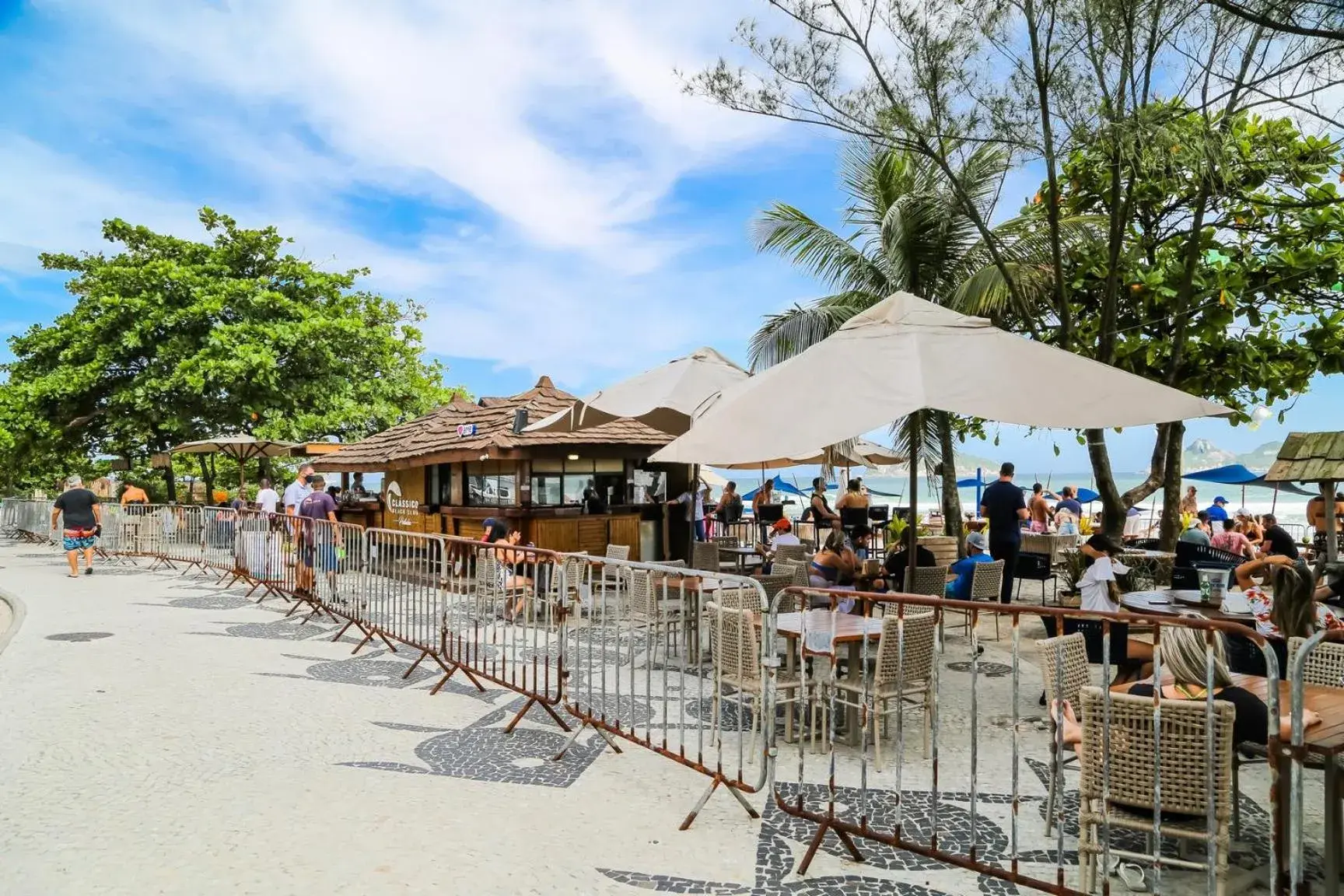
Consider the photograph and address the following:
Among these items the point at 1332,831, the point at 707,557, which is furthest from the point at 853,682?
the point at 707,557

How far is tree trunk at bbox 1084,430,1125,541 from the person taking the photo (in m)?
9.88

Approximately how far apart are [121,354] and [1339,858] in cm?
3003

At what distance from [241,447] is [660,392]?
704 inches

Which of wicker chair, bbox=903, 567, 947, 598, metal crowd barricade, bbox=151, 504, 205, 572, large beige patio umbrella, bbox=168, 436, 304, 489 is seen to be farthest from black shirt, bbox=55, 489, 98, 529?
wicker chair, bbox=903, 567, 947, 598

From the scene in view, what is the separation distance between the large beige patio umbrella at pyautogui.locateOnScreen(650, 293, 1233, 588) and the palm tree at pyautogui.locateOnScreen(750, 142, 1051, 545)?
26.7 ft

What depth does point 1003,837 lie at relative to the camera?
438 cm

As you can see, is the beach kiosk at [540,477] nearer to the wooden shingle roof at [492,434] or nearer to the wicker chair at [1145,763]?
the wooden shingle roof at [492,434]

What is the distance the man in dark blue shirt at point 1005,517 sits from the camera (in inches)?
444

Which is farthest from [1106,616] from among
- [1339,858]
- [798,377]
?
[798,377]

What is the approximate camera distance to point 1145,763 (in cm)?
358

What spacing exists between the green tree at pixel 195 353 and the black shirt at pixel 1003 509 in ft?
69.0

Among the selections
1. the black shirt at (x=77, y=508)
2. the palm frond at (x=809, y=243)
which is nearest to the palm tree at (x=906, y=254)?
the palm frond at (x=809, y=243)

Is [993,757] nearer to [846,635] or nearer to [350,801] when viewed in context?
[846,635]

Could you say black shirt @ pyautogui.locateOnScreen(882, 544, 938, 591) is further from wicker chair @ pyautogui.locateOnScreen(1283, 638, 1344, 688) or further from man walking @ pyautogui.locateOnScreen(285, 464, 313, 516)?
man walking @ pyautogui.locateOnScreen(285, 464, 313, 516)
